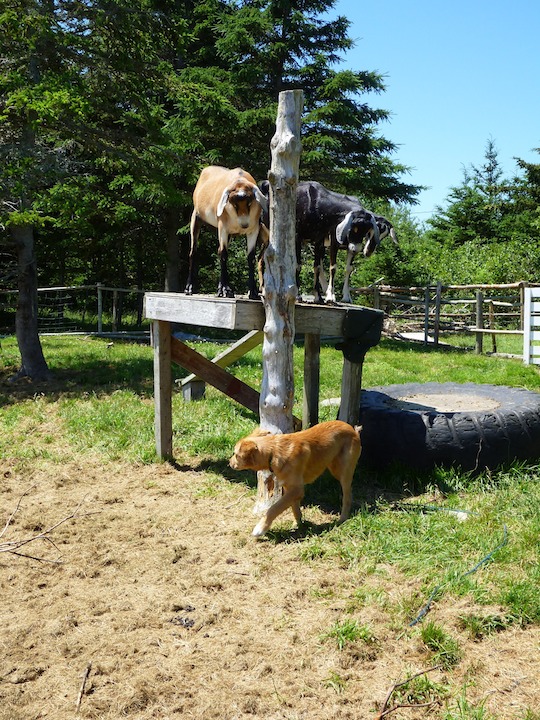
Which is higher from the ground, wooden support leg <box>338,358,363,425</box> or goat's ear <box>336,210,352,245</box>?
goat's ear <box>336,210,352,245</box>

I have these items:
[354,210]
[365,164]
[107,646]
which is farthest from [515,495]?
[365,164]

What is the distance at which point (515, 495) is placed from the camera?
17.6 ft

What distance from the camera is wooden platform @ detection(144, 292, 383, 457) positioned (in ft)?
17.9

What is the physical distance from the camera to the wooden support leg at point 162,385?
22.3 ft

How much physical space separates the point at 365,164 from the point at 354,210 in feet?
35.9

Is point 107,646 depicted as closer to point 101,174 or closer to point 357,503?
point 357,503

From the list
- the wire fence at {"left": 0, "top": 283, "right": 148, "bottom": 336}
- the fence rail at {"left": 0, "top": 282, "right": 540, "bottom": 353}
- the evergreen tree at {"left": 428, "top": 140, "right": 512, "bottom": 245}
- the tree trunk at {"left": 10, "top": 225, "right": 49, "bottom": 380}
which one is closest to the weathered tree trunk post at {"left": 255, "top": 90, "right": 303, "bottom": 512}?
the tree trunk at {"left": 10, "top": 225, "right": 49, "bottom": 380}

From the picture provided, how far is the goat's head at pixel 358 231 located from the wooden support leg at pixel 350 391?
1049 mm

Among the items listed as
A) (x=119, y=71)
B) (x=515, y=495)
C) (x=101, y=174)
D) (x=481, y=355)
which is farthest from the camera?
(x=101, y=174)

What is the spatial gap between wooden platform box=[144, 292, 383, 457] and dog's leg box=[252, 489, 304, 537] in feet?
4.70

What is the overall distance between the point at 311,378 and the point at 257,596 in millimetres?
3025

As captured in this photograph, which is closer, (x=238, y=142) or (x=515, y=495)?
(x=515, y=495)

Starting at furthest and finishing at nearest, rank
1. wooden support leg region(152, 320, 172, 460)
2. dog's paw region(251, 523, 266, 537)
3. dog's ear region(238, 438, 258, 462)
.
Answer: wooden support leg region(152, 320, 172, 460), dog's paw region(251, 523, 266, 537), dog's ear region(238, 438, 258, 462)

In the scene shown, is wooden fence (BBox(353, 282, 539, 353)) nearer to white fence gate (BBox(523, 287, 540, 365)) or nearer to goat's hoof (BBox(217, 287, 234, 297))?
white fence gate (BBox(523, 287, 540, 365))
